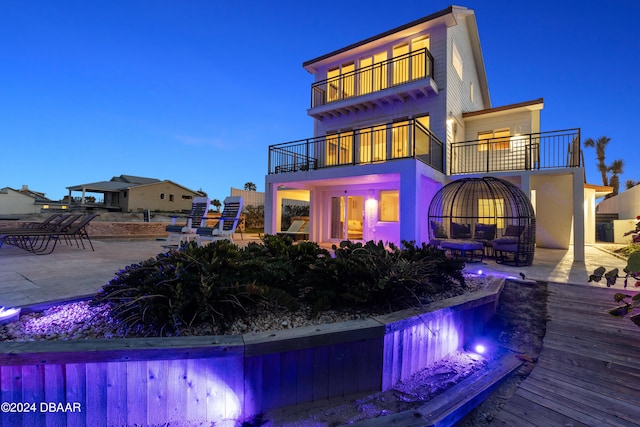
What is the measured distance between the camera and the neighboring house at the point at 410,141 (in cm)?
874

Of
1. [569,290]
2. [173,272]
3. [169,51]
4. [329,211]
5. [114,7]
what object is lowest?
[569,290]

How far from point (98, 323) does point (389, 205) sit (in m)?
9.22

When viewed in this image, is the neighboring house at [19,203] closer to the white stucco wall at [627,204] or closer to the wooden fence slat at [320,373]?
the wooden fence slat at [320,373]

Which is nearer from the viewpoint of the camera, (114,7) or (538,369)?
(538,369)

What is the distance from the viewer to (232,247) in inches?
119

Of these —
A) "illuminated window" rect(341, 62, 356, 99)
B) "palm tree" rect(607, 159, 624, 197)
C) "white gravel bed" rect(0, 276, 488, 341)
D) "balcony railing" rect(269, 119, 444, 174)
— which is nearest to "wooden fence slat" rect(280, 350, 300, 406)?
"white gravel bed" rect(0, 276, 488, 341)

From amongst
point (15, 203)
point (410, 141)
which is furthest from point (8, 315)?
point (15, 203)

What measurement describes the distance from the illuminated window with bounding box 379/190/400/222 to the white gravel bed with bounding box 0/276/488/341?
8.07 meters

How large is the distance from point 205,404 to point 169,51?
21.7 meters

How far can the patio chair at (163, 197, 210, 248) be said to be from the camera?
23.2ft

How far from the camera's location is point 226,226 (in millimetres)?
6930

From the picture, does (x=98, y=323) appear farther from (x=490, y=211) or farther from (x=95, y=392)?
(x=490, y=211)

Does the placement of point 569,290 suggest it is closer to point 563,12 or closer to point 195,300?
point 195,300

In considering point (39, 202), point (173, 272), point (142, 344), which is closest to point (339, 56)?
point (173, 272)
